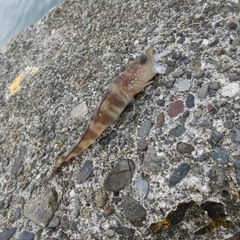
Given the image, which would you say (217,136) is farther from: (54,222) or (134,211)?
(54,222)

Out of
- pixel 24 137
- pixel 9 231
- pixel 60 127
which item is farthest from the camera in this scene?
pixel 24 137

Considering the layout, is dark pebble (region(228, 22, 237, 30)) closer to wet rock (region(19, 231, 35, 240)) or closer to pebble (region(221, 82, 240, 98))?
pebble (region(221, 82, 240, 98))

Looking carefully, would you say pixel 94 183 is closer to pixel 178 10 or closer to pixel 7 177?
pixel 7 177

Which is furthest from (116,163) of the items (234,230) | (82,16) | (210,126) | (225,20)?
(82,16)

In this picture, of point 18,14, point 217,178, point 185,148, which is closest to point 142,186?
point 185,148

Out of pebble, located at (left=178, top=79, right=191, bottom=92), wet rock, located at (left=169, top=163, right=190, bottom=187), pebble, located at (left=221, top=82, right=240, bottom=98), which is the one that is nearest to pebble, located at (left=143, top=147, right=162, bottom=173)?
wet rock, located at (left=169, top=163, right=190, bottom=187)

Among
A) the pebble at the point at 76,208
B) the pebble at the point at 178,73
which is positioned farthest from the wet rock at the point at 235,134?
the pebble at the point at 76,208
